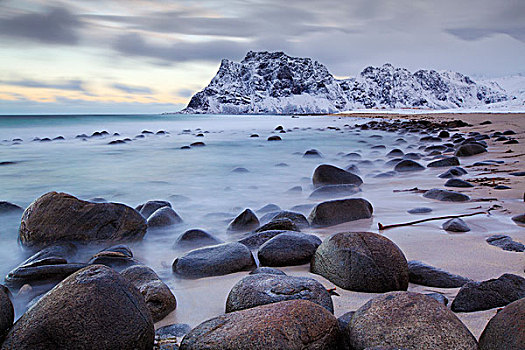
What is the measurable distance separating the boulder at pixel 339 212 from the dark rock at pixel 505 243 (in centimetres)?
109

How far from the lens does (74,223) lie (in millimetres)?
3152

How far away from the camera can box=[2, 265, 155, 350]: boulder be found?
4.22ft

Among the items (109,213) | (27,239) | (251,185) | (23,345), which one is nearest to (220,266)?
(23,345)

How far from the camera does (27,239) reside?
3.13 meters

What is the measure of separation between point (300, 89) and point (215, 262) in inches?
5899

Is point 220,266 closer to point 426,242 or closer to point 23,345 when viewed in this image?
point 23,345

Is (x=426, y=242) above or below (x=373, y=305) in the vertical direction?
below

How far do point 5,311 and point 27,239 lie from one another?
1986 millimetres

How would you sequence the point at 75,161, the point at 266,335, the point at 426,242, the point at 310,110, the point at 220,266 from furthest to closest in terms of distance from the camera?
the point at 310,110 → the point at 75,161 → the point at 426,242 → the point at 220,266 → the point at 266,335

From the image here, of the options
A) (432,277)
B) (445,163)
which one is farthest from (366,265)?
(445,163)

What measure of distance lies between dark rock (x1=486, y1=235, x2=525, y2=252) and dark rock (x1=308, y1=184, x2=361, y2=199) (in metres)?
2.20

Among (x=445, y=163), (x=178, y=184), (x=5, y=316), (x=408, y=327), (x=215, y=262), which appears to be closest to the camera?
(x=408, y=327)

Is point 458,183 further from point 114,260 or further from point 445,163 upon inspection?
point 114,260

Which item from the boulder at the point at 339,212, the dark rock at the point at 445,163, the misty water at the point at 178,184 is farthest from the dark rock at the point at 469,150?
the boulder at the point at 339,212
